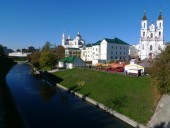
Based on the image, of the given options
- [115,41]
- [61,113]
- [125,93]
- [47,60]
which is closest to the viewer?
[61,113]

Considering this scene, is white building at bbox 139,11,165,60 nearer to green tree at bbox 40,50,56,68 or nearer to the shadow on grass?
green tree at bbox 40,50,56,68

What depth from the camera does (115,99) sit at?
32.7 m

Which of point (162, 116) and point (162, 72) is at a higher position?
point (162, 72)

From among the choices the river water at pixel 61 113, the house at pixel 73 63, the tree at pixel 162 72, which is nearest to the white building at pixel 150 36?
the house at pixel 73 63

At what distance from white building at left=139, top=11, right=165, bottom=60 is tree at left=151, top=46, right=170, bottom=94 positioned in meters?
66.9

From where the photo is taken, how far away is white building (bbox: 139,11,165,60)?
9525cm

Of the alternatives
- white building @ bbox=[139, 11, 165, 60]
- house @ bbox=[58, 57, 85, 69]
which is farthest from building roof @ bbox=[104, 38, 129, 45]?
house @ bbox=[58, 57, 85, 69]

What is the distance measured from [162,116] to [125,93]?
9.82 m

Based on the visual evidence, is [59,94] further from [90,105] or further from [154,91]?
[154,91]

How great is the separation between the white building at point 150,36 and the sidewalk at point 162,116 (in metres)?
70.4

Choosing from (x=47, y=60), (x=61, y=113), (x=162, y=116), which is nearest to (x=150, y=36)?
(x=47, y=60)

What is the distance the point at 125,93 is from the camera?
1310 inches

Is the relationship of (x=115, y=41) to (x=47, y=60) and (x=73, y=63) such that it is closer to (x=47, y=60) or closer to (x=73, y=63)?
(x=73, y=63)

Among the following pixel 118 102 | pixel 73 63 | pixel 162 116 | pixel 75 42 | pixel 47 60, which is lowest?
pixel 118 102
